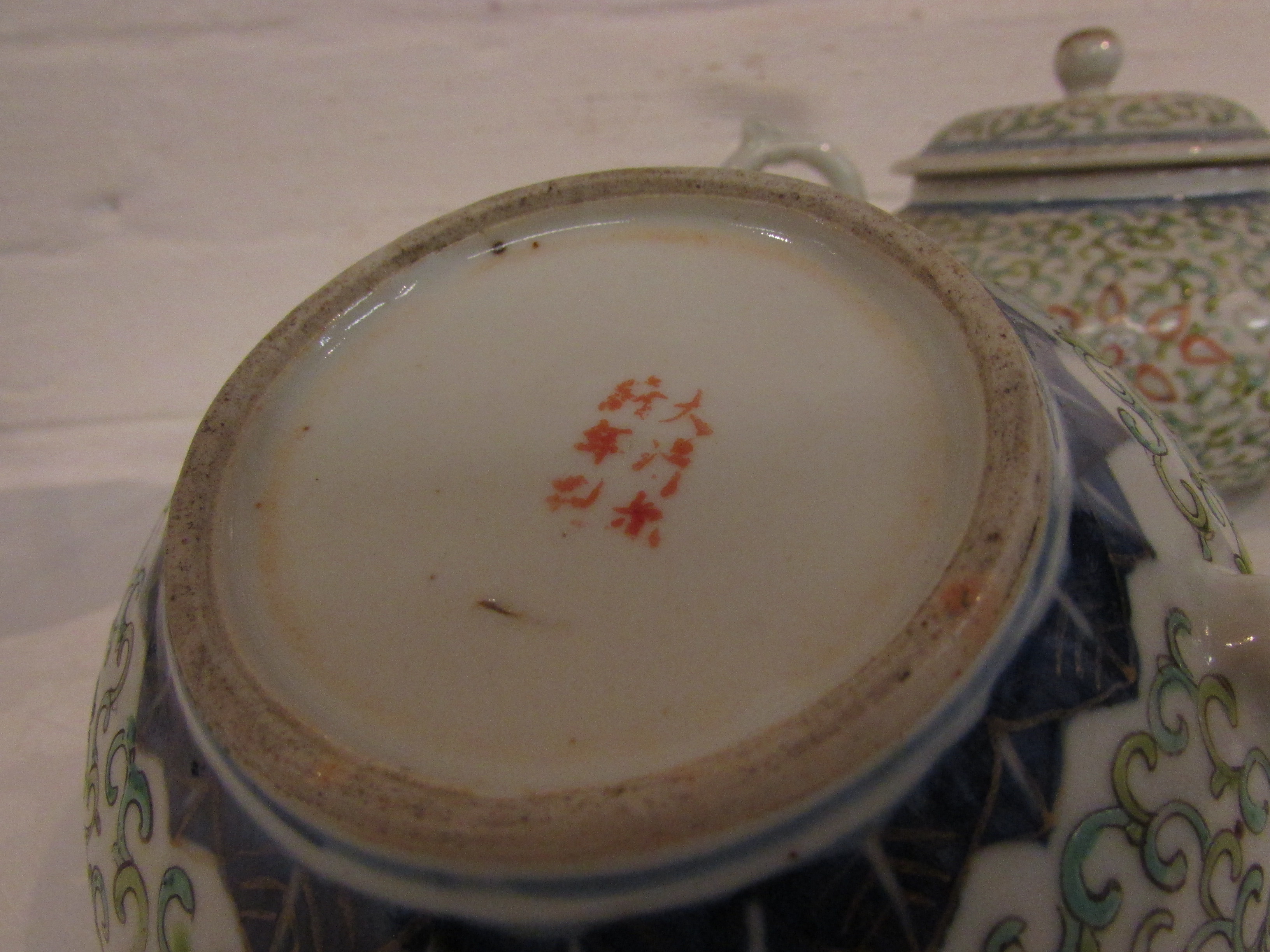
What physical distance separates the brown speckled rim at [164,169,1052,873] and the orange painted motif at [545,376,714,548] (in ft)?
0.39

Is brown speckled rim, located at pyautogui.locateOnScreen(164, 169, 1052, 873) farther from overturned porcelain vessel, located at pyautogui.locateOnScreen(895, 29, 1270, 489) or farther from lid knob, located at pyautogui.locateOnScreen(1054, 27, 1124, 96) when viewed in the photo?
lid knob, located at pyautogui.locateOnScreen(1054, 27, 1124, 96)

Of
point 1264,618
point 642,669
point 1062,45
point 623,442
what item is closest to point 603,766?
point 642,669

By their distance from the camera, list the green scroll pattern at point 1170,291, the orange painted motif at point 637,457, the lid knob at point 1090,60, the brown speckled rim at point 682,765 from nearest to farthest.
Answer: the brown speckled rim at point 682,765, the orange painted motif at point 637,457, the green scroll pattern at point 1170,291, the lid knob at point 1090,60

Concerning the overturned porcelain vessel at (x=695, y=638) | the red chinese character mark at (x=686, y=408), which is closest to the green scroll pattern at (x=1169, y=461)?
the overturned porcelain vessel at (x=695, y=638)

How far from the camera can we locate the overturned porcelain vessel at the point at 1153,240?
2.79 feet

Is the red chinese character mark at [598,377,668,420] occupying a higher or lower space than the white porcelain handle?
higher

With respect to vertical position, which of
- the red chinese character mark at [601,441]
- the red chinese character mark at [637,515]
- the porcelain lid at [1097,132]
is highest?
the porcelain lid at [1097,132]

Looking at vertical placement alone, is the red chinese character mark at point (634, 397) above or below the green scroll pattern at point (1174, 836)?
above

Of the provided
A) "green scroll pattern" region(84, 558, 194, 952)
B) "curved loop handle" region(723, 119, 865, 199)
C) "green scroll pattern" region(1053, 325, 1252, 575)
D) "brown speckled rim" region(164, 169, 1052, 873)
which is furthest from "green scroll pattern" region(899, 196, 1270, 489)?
"green scroll pattern" region(84, 558, 194, 952)

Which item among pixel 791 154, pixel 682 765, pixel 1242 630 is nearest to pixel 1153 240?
pixel 791 154

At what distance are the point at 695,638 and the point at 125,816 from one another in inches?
11.3

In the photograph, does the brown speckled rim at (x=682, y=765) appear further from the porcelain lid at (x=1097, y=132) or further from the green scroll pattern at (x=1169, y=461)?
the porcelain lid at (x=1097, y=132)

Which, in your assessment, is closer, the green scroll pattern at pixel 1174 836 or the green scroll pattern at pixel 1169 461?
the green scroll pattern at pixel 1174 836

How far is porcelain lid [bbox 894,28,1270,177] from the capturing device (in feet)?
2.85
